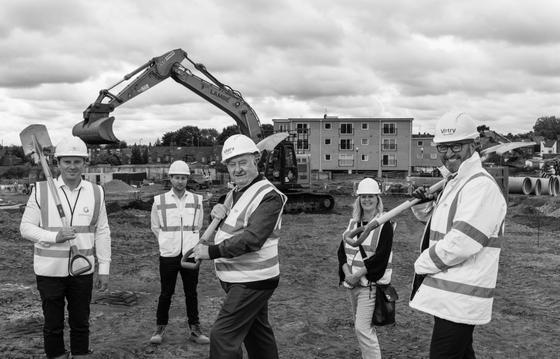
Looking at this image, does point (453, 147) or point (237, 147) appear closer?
point (453, 147)

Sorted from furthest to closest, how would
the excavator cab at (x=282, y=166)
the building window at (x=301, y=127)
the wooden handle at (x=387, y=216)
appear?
the building window at (x=301, y=127)
the excavator cab at (x=282, y=166)
the wooden handle at (x=387, y=216)

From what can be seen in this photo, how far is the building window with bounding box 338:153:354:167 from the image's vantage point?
2339 inches

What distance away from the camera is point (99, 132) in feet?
46.3

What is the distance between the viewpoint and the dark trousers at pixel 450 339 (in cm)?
300

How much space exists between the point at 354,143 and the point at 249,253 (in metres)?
56.6

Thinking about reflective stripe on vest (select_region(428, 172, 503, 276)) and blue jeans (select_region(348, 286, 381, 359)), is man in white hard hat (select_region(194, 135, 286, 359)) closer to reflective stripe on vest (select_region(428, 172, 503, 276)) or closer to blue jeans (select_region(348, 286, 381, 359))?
blue jeans (select_region(348, 286, 381, 359))

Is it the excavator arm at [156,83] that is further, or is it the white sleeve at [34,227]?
the excavator arm at [156,83]

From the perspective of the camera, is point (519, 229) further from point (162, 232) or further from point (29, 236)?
point (29, 236)

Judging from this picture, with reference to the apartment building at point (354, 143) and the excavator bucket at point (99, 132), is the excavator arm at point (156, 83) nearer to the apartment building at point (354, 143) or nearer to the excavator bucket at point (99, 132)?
the excavator bucket at point (99, 132)

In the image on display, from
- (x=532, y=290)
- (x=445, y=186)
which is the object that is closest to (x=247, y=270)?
(x=445, y=186)

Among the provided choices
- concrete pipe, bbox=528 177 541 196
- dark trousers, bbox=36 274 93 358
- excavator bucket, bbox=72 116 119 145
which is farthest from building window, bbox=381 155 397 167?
dark trousers, bbox=36 274 93 358

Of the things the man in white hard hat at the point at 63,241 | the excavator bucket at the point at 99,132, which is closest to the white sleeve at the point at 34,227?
the man in white hard hat at the point at 63,241

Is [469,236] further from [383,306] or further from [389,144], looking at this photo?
[389,144]

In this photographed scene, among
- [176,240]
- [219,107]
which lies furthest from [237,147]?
[219,107]
